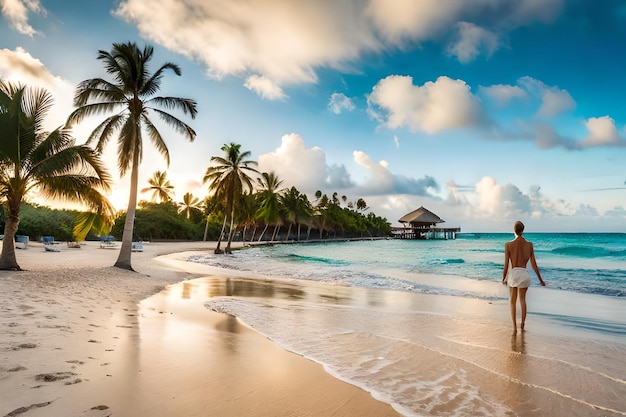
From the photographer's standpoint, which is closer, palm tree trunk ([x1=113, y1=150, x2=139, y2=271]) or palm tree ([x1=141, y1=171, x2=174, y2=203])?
palm tree trunk ([x1=113, y1=150, x2=139, y2=271])

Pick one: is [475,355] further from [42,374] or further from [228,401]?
[42,374]

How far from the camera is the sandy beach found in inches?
114

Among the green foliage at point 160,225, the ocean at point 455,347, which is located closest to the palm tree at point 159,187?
the green foliage at point 160,225

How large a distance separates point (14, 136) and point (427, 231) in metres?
119

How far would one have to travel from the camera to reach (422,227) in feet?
364

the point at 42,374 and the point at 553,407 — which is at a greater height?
the point at 42,374

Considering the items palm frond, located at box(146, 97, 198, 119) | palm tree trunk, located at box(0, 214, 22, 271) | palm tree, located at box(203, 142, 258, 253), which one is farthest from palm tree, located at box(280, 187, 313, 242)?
palm tree trunk, located at box(0, 214, 22, 271)

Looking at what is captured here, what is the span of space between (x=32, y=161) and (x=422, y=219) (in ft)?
340

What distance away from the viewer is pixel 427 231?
391ft

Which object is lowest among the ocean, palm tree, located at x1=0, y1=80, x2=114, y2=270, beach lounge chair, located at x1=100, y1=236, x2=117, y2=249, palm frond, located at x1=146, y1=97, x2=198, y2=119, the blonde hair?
the ocean

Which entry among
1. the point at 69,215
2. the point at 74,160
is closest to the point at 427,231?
the point at 69,215

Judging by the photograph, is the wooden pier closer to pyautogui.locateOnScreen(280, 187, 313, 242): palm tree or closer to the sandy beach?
pyautogui.locateOnScreen(280, 187, 313, 242): palm tree

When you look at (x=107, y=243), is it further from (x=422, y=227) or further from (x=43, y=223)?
(x=422, y=227)

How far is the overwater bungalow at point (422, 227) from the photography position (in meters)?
107
